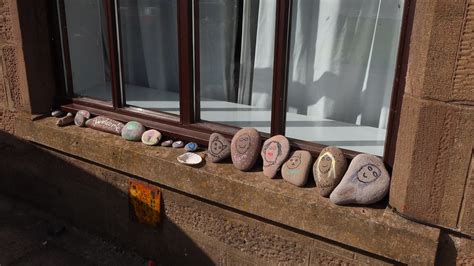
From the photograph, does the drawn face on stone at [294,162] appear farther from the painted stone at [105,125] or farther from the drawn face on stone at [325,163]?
the painted stone at [105,125]

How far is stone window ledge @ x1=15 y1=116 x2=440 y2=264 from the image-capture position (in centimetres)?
202

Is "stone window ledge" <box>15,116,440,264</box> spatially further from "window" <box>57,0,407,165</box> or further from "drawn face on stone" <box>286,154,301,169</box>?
"window" <box>57,0,407,165</box>

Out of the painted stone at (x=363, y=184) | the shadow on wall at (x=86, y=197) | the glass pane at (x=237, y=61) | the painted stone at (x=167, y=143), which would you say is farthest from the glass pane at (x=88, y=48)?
the painted stone at (x=363, y=184)

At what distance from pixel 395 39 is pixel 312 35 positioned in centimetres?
51

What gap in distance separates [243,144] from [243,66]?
0.68m

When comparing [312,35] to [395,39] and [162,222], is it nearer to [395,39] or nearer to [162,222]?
[395,39]

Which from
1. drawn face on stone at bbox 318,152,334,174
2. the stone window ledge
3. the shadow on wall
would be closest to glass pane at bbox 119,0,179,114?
the stone window ledge

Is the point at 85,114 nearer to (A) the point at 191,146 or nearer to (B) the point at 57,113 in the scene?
(B) the point at 57,113

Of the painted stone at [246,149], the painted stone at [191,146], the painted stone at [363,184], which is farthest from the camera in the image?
the painted stone at [191,146]

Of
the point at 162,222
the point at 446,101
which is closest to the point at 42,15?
the point at 162,222

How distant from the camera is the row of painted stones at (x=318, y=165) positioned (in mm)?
2143

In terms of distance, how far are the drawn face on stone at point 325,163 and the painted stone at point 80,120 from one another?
1816 mm

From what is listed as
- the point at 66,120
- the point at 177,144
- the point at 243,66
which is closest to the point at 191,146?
the point at 177,144

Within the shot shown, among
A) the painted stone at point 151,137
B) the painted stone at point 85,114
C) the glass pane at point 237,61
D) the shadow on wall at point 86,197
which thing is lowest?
the shadow on wall at point 86,197
